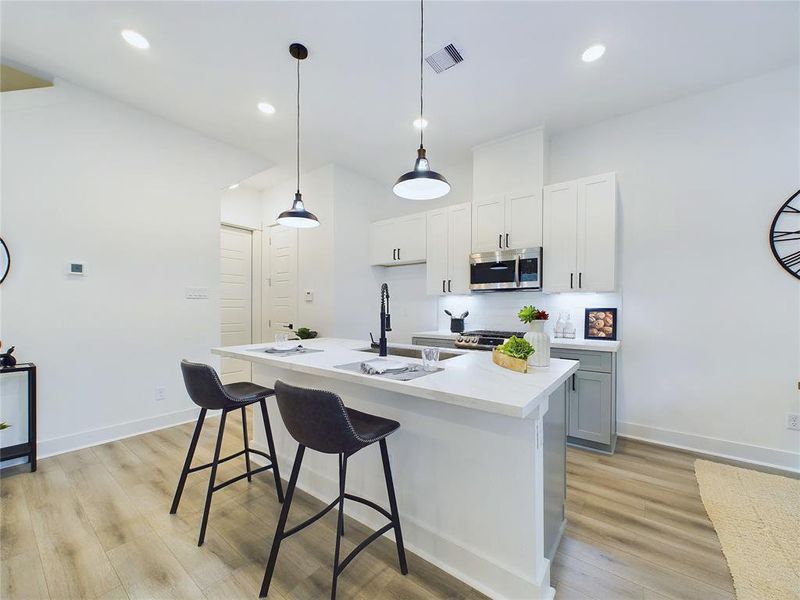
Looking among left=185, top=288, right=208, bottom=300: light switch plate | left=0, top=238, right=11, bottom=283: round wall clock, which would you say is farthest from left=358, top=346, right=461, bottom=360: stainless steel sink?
left=0, top=238, right=11, bottom=283: round wall clock

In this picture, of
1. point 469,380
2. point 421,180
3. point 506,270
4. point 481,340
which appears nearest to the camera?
point 469,380

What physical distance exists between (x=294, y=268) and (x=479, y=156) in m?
2.88

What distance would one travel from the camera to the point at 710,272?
9.18ft

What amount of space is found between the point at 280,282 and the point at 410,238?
213 cm

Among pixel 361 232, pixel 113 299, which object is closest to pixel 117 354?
pixel 113 299

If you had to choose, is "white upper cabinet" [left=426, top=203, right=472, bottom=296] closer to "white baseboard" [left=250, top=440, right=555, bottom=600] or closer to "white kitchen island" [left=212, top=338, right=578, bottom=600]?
"white kitchen island" [left=212, top=338, right=578, bottom=600]

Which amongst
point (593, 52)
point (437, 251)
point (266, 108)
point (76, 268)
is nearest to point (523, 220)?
point (437, 251)

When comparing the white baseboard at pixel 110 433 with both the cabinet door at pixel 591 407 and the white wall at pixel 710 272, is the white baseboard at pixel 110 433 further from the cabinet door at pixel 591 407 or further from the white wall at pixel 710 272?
the white wall at pixel 710 272

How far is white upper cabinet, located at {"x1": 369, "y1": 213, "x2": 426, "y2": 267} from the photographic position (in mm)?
4195

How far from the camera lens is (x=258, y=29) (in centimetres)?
222

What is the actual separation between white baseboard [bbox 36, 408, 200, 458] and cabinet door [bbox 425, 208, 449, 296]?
2.99 metres

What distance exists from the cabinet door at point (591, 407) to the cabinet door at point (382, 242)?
2.64 m

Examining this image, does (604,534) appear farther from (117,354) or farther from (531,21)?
(117,354)

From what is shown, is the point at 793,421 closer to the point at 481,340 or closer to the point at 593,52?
the point at 481,340
